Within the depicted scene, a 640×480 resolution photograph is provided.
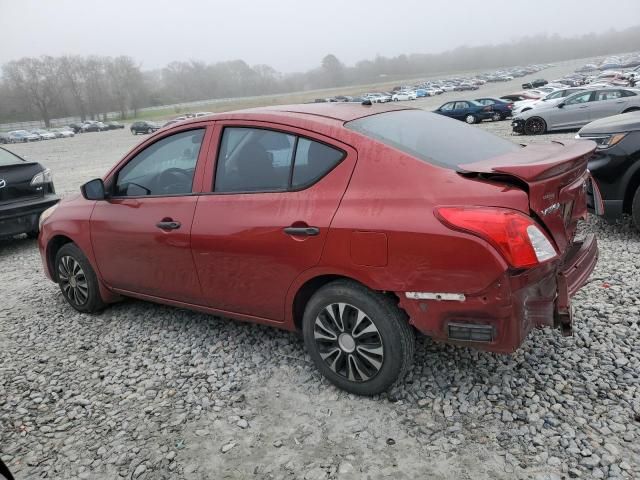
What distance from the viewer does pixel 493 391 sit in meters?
2.92

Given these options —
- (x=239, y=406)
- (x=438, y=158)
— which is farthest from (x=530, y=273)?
(x=239, y=406)

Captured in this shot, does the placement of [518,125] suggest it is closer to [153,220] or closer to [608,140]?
[608,140]

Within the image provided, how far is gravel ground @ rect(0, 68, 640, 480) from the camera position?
2480mm

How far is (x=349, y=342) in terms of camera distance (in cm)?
292

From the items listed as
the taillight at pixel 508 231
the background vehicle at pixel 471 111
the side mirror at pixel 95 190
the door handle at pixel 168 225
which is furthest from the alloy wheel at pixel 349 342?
the background vehicle at pixel 471 111

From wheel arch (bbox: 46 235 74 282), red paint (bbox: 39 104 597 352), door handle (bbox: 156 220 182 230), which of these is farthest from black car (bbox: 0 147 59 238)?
door handle (bbox: 156 220 182 230)

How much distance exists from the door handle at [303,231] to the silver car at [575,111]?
1625 cm

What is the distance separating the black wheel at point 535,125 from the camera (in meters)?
17.3

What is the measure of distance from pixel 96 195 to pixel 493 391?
322 cm

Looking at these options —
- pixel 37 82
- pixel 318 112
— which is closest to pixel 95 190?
pixel 318 112

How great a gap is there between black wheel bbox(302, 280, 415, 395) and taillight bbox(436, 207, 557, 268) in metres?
0.61

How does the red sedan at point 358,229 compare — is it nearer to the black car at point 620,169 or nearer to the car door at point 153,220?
the car door at point 153,220

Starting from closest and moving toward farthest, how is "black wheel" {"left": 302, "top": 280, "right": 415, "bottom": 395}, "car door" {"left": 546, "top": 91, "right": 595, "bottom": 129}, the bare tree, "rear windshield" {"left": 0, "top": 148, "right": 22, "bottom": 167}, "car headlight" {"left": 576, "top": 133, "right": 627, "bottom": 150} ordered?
"black wheel" {"left": 302, "top": 280, "right": 415, "bottom": 395} < "car headlight" {"left": 576, "top": 133, "right": 627, "bottom": 150} < "rear windshield" {"left": 0, "top": 148, "right": 22, "bottom": 167} < "car door" {"left": 546, "top": 91, "right": 595, "bottom": 129} < the bare tree

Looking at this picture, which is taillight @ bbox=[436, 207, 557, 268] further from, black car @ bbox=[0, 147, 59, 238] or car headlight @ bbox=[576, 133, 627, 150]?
black car @ bbox=[0, 147, 59, 238]
